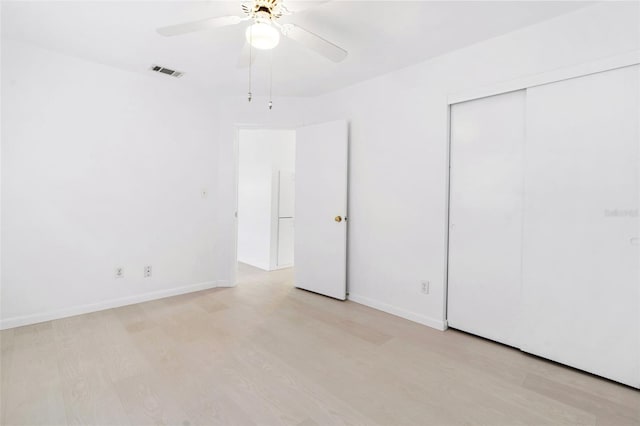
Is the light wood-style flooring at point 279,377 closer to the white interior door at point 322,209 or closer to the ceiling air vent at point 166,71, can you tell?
the white interior door at point 322,209

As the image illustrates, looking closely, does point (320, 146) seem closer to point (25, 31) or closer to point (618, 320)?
point (25, 31)

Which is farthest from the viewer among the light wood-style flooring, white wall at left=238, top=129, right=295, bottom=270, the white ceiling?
white wall at left=238, top=129, right=295, bottom=270

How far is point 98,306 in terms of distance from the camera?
3150 millimetres

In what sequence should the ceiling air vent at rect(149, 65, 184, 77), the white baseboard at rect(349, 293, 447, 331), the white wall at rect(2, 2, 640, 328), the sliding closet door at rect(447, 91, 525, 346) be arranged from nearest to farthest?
the sliding closet door at rect(447, 91, 525, 346) → the white wall at rect(2, 2, 640, 328) → the white baseboard at rect(349, 293, 447, 331) → the ceiling air vent at rect(149, 65, 184, 77)

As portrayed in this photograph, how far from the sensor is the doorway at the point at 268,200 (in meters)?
5.06

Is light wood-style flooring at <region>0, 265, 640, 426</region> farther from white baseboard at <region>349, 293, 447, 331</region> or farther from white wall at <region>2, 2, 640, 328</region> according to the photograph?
white wall at <region>2, 2, 640, 328</region>

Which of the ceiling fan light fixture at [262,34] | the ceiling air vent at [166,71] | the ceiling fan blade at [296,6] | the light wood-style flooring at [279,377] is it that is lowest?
the light wood-style flooring at [279,377]

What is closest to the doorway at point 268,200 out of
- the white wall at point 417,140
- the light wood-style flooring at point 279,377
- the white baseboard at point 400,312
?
the white wall at point 417,140

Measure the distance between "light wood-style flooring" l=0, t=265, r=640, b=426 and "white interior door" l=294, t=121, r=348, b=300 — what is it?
0.80 meters

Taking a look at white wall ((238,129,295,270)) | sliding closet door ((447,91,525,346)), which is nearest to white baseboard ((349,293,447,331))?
sliding closet door ((447,91,525,346))

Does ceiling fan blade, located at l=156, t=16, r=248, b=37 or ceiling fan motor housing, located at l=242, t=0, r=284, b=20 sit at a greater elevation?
ceiling fan motor housing, located at l=242, t=0, r=284, b=20

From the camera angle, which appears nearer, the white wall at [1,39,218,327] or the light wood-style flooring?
the light wood-style flooring

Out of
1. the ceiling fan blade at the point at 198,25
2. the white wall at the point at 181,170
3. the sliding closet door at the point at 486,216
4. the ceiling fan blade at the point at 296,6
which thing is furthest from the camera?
the white wall at the point at 181,170

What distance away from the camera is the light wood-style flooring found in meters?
1.66
